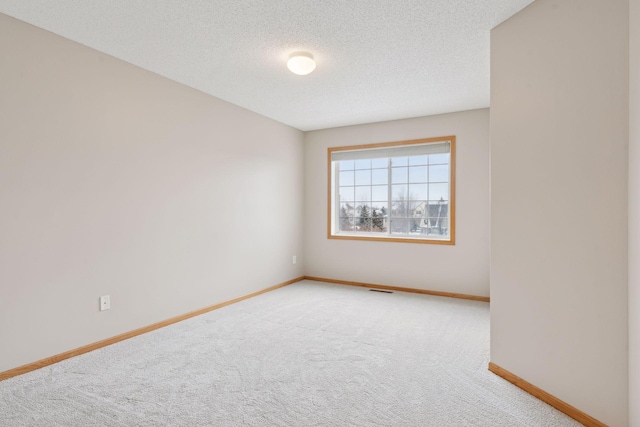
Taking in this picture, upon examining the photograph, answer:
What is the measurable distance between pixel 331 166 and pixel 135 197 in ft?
9.88

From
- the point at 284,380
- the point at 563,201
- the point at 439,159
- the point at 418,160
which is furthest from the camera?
the point at 418,160

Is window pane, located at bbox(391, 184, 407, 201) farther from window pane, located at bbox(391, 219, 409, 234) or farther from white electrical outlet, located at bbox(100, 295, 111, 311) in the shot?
white electrical outlet, located at bbox(100, 295, 111, 311)

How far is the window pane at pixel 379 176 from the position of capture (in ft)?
16.7

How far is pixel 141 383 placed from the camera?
7.20ft

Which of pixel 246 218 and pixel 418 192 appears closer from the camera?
pixel 246 218

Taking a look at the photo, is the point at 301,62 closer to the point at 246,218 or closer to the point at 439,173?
the point at 246,218

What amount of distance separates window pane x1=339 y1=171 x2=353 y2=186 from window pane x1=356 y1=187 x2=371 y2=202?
0.19 m

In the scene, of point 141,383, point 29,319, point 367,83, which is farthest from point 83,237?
point 367,83

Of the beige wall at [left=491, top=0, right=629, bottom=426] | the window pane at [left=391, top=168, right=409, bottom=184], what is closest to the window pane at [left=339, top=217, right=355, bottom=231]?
the window pane at [left=391, top=168, right=409, bottom=184]

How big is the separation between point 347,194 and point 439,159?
1498mm

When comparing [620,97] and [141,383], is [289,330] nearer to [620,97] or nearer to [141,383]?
[141,383]

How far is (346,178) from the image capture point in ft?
17.8

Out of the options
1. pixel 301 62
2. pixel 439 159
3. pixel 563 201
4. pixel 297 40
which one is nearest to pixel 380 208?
pixel 439 159

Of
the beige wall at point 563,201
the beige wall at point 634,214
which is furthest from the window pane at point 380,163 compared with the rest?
the beige wall at point 634,214
